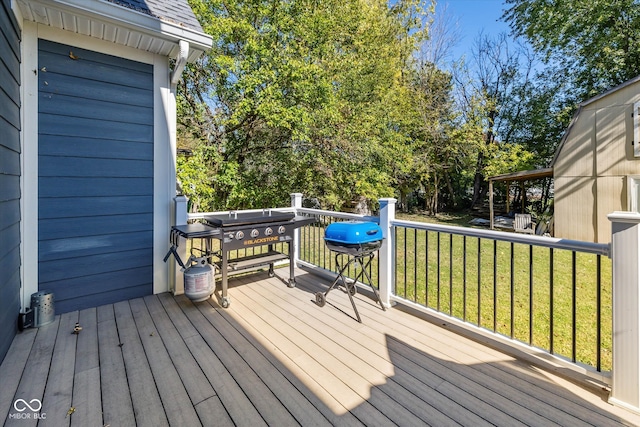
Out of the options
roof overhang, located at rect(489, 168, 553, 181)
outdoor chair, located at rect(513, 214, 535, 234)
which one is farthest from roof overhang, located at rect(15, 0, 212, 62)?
outdoor chair, located at rect(513, 214, 535, 234)

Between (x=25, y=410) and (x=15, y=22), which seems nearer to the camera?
(x=25, y=410)

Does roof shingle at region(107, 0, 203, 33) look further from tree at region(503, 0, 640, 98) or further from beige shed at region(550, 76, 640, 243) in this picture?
tree at region(503, 0, 640, 98)

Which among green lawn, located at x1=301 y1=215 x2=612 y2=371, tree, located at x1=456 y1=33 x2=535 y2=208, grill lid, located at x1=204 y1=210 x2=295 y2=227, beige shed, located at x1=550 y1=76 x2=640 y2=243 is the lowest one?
green lawn, located at x1=301 y1=215 x2=612 y2=371

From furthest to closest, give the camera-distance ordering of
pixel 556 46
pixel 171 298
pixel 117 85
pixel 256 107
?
pixel 556 46
pixel 256 107
pixel 171 298
pixel 117 85

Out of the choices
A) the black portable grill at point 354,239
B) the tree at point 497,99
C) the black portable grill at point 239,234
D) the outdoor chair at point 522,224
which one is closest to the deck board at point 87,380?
the black portable grill at point 239,234

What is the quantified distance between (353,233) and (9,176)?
2.73 metres

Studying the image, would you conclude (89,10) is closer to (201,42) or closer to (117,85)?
(117,85)

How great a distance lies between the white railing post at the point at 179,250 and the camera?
3350 mm

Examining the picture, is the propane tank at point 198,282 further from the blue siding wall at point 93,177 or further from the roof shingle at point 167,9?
the roof shingle at point 167,9

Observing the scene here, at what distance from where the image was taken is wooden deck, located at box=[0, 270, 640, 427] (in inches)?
64.9

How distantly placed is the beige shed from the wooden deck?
8874 millimetres

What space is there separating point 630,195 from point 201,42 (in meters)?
10.6

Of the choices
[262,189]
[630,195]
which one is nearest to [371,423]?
[262,189]

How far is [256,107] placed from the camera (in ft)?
20.9
